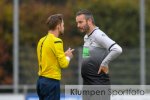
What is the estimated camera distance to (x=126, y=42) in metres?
23.8

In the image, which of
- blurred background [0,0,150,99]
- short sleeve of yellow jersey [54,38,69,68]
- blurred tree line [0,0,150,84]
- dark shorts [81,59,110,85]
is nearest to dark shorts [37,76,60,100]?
short sleeve of yellow jersey [54,38,69,68]

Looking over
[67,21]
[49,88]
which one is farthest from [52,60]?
[67,21]

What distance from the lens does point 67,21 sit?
22.6 metres

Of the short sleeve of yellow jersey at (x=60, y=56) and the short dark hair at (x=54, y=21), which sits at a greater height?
the short dark hair at (x=54, y=21)

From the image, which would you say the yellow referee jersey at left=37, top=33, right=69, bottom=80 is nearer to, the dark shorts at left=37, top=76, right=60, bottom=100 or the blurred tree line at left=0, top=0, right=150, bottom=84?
the dark shorts at left=37, top=76, right=60, bottom=100

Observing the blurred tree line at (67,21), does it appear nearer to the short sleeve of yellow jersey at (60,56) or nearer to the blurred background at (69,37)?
the blurred background at (69,37)

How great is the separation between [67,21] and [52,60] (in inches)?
576

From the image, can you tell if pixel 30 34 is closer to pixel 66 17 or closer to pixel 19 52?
pixel 66 17

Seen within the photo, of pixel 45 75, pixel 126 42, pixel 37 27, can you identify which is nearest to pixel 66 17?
pixel 37 27

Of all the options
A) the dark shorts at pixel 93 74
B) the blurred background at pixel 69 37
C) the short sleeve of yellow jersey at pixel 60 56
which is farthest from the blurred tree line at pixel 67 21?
the short sleeve of yellow jersey at pixel 60 56

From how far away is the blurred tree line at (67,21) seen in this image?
73.8 ft

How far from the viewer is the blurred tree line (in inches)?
885

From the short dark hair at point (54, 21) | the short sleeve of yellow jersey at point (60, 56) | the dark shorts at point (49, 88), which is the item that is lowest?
the dark shorts at point (49, 88)

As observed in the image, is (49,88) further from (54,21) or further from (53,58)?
(54,21)
